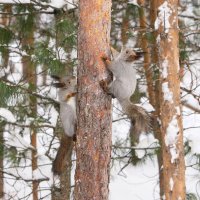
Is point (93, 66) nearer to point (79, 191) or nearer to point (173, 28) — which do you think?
point (79, 191)

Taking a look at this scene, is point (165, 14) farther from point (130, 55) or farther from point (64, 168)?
point (64, 168)

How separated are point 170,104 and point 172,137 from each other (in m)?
0.32

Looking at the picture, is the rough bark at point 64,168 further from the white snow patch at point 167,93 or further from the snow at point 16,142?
the white snow patch at point 167,93

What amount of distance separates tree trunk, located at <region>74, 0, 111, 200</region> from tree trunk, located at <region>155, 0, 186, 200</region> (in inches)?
42.0

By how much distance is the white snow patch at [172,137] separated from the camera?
4449mm

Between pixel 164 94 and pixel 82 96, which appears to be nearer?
pixel 82 96

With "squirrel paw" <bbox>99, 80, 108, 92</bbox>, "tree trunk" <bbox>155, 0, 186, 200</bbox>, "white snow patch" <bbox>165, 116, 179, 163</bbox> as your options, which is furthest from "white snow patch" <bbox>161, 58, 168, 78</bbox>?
"squirrel paw" <bbox>99, 80, 108, 92</bbox>

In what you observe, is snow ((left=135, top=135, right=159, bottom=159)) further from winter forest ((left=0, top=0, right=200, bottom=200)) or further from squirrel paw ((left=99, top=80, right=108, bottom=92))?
squirrel paw ((left=99, top=80, right=108, bottom=92))

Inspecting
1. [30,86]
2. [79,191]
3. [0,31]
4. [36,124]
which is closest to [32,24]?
[0,31]

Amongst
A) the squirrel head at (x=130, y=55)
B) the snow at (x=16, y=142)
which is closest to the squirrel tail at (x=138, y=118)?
the squirrel head at (x=130, y=55)

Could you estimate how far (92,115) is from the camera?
3498mm

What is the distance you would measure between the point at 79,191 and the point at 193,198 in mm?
2525

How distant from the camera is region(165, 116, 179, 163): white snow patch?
14.6 ft

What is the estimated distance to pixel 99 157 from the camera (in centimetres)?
352
